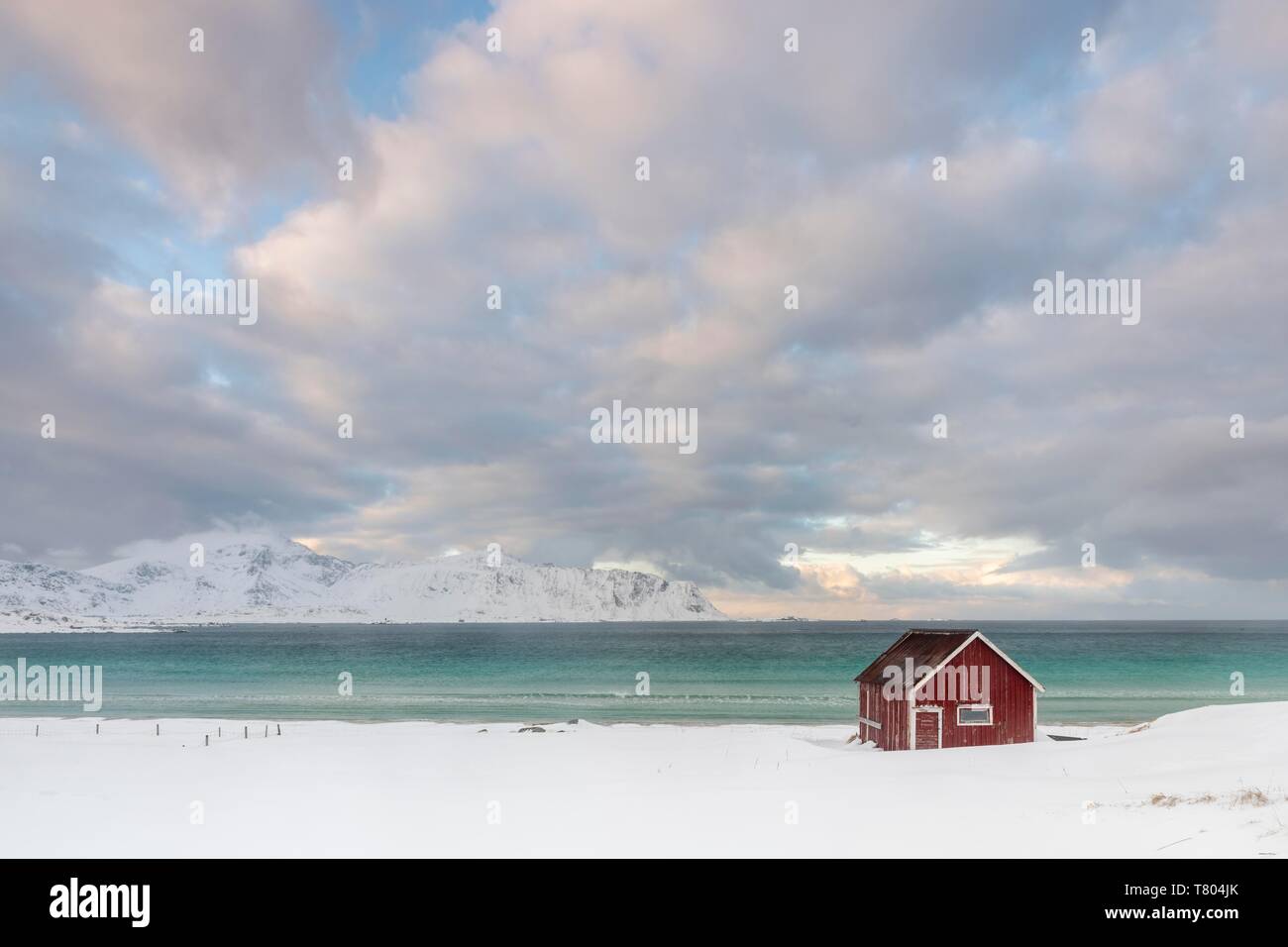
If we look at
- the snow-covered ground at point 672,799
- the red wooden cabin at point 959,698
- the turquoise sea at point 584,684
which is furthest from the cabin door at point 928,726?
the turquoise sea at point 584,684

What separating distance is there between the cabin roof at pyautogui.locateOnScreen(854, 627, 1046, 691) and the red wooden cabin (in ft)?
0.20

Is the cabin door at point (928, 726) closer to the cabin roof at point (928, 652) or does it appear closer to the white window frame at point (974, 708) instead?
the white window frame at point (974, 708)

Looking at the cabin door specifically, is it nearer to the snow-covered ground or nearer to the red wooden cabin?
the red wooden cabin

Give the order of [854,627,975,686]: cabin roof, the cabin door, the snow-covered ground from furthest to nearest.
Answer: [854,627,975,686]: cabin roof, the cabin door, the snow-covered ground

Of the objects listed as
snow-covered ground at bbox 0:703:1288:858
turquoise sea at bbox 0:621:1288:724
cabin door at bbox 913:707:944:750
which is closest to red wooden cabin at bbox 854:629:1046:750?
cabin door at bbox 913:707:944:750

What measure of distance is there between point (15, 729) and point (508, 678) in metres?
53.9

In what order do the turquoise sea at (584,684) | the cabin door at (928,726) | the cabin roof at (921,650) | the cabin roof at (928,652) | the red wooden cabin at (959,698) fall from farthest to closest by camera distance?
1. the turquoise sea at (584,684)
2. the cabin roof at (921,650)
3. the cabin roof at (928,652)
4. the red wooden cabin at (959,698)
5. the cabin door at (928,726)

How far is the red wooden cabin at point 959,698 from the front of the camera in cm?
3616

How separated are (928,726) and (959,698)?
1.91m

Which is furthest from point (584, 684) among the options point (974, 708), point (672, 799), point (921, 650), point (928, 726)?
point (672, 799)

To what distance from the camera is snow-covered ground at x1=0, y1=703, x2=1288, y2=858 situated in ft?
51.3

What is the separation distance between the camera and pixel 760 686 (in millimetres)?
89250

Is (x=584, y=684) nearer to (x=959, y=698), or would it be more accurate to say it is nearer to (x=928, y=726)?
(x=928, y=726)

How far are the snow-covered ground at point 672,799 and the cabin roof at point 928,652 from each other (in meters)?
4.21
